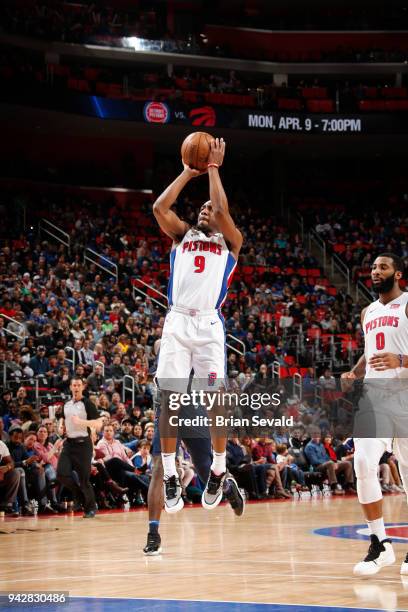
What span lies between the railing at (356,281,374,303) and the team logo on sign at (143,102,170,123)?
7548mm

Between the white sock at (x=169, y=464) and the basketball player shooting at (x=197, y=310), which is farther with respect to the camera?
the white sock at (x=169, y=464)

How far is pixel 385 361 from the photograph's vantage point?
7.26m

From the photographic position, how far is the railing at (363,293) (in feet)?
89.6

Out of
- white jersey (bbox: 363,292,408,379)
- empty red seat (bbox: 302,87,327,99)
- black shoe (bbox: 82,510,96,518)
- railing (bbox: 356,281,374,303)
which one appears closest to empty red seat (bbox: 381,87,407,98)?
empty red seat (bbox: 302,87,327,99)

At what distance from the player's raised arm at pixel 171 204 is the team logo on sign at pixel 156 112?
2203cm

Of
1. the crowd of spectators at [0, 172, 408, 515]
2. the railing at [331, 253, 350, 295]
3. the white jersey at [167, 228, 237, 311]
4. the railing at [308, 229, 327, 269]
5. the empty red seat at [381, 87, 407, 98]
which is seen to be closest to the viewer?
the white jersey at [167, 228, 237, 311]

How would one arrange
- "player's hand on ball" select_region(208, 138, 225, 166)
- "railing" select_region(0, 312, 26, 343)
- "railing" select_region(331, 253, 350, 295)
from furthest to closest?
1. "railing" select_region(331, 253, 350, 295)
2. "railing" select_region(0, 312, 26, 343)
3. "player's hand on ball" select_region(208, 138, 225, 166)

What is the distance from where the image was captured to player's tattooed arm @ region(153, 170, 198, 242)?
683cm

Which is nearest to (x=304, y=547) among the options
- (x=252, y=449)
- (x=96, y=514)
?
(x=96, y=514)

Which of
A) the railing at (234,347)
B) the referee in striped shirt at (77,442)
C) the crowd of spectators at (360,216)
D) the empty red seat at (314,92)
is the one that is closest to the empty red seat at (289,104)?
the empty red seat at (314,92)

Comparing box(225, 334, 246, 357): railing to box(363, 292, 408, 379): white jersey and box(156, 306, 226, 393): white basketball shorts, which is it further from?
box(156, 306, 226, 393): white basketball shorts

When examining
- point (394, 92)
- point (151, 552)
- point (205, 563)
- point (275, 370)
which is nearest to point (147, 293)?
point (275, 370)

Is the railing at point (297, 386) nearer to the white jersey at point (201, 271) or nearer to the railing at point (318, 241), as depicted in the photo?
the railing at point (318, 241)

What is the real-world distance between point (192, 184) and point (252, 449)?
1740 cm
